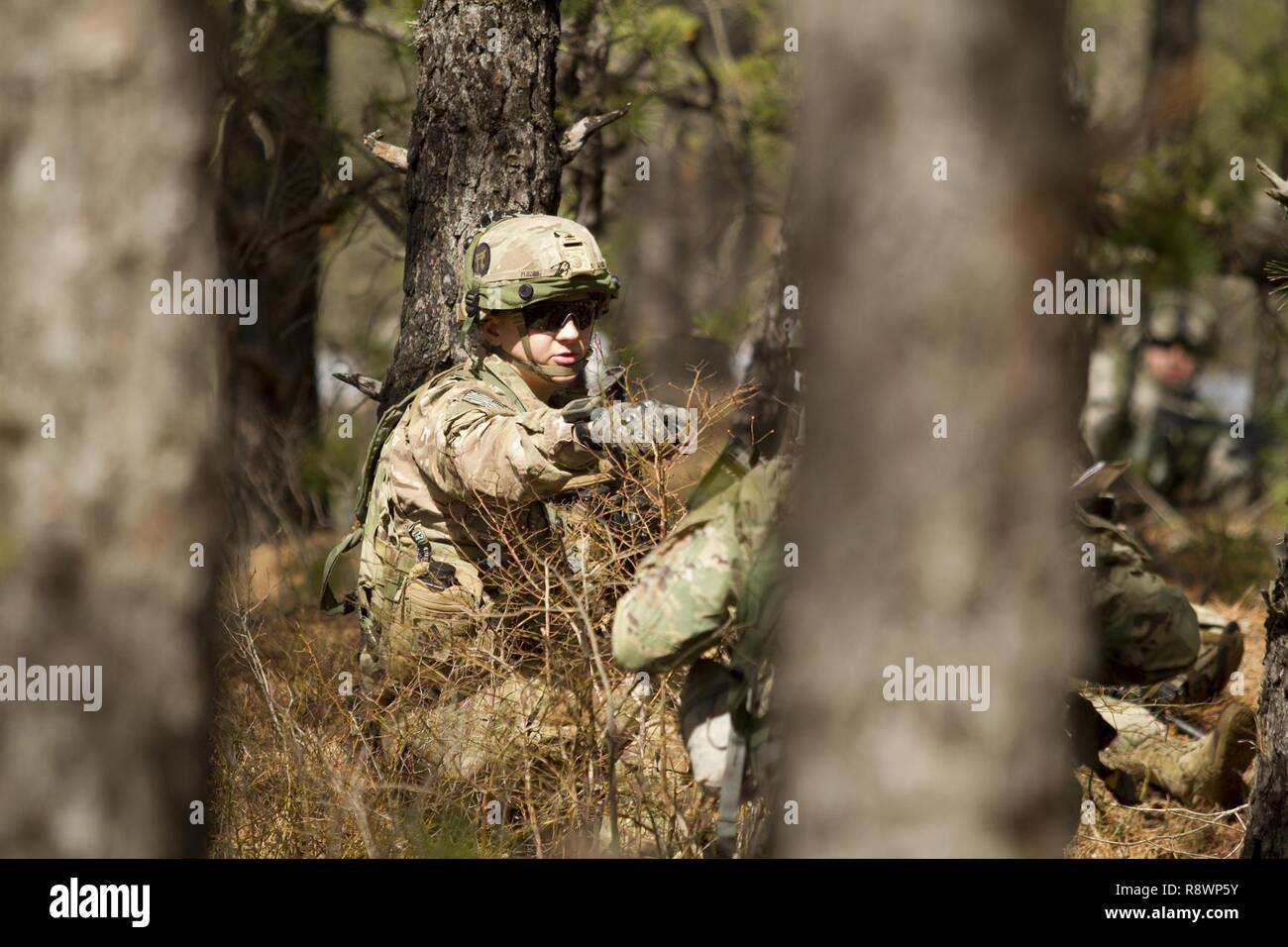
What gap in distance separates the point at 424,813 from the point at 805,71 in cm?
241

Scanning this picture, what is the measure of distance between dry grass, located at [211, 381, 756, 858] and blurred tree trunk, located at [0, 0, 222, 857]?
136cm

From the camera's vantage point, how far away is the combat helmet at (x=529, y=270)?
13.9ft

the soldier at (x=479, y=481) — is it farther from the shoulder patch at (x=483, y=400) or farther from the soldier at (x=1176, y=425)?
the soldier at (x=1176, y=425)

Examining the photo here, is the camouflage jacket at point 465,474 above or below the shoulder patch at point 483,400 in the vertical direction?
below

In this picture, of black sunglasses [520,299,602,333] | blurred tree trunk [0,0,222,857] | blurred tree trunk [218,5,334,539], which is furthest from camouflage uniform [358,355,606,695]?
blurred tree trunk [218,5,334,539]

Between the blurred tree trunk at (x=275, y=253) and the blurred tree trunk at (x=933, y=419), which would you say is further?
the blurred tree trunk at (x=275, y=253)

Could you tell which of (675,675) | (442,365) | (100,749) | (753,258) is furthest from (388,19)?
(753,258)

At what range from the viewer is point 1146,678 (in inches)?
138

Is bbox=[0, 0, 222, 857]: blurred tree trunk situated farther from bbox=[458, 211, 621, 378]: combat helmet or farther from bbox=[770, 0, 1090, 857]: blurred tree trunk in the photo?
bbox=[458, 211, 621, 378]: combat helmet

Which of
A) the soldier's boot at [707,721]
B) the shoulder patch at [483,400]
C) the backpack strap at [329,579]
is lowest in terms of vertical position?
the soldier's boot at [707,721]

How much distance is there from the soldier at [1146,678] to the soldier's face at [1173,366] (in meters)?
5.38

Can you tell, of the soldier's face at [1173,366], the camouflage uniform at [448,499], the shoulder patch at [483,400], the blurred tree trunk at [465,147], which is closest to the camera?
the camouflage uniform at [448,499]

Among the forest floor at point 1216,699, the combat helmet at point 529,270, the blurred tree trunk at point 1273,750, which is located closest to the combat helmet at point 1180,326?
the forest floor at point 1216,699

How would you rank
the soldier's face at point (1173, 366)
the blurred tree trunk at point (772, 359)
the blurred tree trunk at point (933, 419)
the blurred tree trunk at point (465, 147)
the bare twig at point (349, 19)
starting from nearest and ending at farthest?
the blurred tree trunk at point (933, 419) → the blurred tree trunk at point (465, 147) → the blurred tree trunk at point (772, 359) → the bare twig at point (349, 19) → the soldier's face at point (1173, 366)
